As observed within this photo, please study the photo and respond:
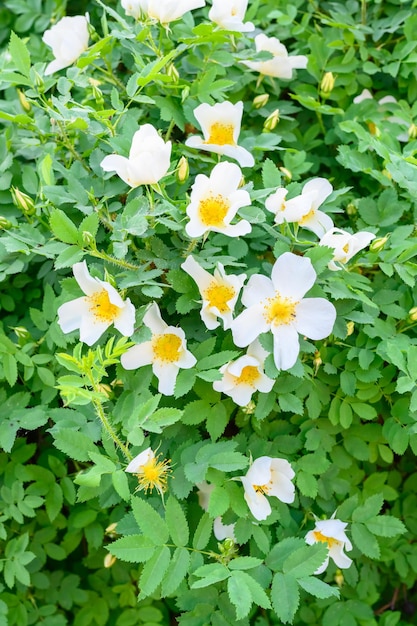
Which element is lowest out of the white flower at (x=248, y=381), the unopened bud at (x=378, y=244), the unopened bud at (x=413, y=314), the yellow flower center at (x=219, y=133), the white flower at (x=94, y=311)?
the white flower at (x=248, y=381)

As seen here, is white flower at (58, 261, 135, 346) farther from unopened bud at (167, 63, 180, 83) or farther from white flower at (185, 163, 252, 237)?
unopened bud at (167, 63, 180, 83)

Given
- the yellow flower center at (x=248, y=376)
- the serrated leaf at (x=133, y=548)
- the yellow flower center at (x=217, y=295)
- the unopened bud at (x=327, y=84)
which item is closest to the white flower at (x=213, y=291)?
the yellow flower center at (x=217, y=295)

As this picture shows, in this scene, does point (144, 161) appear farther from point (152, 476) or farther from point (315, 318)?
point (152, 476)

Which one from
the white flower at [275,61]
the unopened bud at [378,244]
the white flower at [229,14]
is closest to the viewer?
the unopened bud at [378,244]

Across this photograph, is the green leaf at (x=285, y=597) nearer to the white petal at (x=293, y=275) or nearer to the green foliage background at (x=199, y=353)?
the green foliage background at (x=199, y=353)

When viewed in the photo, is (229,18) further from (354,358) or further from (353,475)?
(353,475)
